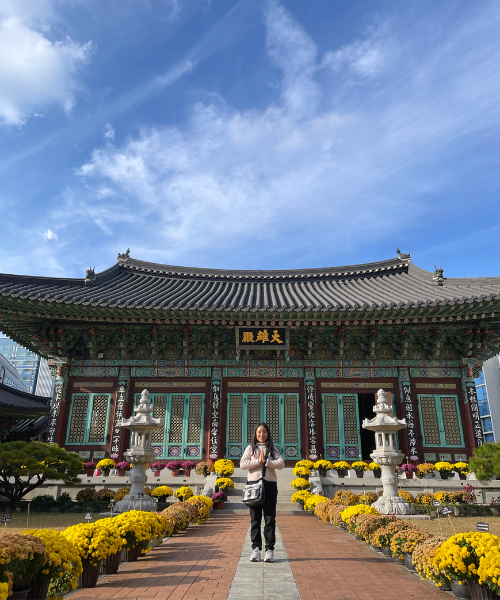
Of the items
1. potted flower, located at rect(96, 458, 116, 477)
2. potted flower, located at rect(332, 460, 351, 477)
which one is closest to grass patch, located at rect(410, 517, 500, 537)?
potted flower, located at rect(332, 460, 351, 477)

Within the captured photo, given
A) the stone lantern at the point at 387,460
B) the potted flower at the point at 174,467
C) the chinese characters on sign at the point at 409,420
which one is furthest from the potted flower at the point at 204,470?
the chinese characters on sign at the point at 409,420

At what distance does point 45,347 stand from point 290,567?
16.1m

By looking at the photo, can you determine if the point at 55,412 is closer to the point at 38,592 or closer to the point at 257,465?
the point at 257,465

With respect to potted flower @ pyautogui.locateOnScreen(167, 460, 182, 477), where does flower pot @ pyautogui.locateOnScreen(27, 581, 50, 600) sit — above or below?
→ below

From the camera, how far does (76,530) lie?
5605mm

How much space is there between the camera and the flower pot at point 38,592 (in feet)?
14.7

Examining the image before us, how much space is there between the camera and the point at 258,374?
63.3 feet

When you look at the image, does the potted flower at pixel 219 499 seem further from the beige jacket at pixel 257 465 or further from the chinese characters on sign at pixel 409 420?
the chinese characters on sign at pixel 409 420

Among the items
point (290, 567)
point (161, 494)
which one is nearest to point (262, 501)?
point (290, 567)

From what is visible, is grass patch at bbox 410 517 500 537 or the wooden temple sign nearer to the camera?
grass patch at bbox 410 517 500 537

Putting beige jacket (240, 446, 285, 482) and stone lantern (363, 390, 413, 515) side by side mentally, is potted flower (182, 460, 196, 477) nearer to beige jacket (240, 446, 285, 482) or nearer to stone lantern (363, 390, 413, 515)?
stone lantern (363, 390, 413, 515)

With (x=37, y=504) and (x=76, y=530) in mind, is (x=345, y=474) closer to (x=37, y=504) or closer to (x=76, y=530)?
(x=37, y=504)

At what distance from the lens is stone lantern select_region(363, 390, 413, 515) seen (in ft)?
37.6

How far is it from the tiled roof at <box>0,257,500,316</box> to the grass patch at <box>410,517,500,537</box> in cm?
733
